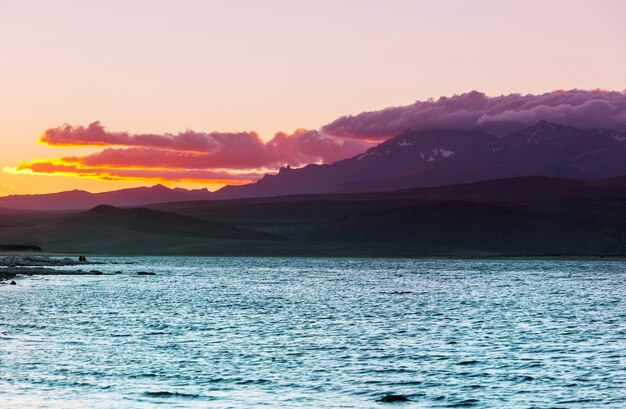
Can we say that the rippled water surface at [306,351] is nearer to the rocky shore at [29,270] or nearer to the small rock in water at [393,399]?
the small rock in water at [393,399]

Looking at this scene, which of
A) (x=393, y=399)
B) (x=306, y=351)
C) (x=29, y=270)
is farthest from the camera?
(x=29, y=270)

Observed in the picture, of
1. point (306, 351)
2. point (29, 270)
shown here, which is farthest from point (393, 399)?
point (29, 270)

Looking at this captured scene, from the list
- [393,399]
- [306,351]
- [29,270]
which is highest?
[393,399]

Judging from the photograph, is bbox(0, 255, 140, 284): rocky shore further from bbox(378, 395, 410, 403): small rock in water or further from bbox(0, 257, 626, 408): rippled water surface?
bbox(378, 395, 410, 403): small rock in water

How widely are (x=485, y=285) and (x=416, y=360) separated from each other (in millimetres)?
75636

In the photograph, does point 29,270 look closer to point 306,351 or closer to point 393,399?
point 306,351

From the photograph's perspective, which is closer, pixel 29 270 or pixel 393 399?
pixel 393 399

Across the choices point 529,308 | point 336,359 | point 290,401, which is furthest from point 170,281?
point 290,401

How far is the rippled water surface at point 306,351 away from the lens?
3509 cm

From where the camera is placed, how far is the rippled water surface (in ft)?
115

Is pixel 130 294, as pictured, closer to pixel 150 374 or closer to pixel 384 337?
pixel 384 337

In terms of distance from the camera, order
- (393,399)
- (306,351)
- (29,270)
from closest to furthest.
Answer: (393,399)
(306,351)
(29,270)

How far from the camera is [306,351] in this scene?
4741 cm

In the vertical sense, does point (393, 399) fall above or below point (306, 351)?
above
